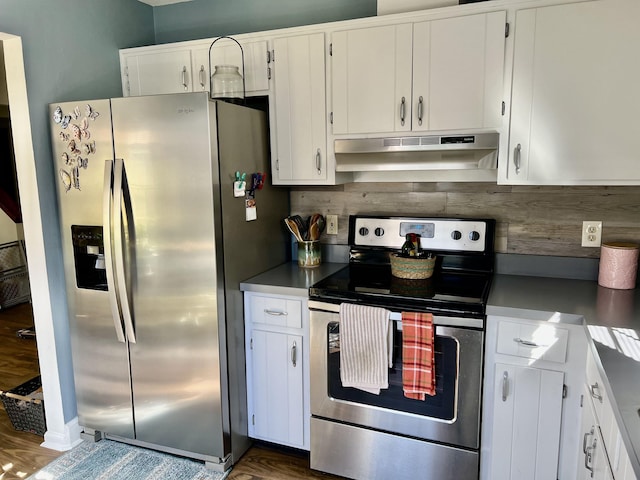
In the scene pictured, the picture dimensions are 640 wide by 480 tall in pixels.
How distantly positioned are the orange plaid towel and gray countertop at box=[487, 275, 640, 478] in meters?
0.26

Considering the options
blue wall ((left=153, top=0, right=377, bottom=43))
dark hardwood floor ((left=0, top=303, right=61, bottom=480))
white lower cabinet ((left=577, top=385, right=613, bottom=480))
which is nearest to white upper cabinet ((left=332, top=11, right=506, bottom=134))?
blue wall ((left=153, top=0, right=377, bottom=43))

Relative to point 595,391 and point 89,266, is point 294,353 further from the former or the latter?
point 595,391

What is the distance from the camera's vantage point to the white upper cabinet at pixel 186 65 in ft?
8.21

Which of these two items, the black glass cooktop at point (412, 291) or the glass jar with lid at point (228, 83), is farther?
the glass jar with lid at point (228, 83)

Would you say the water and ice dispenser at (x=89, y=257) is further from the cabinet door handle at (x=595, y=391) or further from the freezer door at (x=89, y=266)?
the cabinet door handle at (x=595, y=391)

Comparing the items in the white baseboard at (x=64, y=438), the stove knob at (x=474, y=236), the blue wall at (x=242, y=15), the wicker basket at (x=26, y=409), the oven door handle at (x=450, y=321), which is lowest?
the white baseboard at (x=64, y=438)

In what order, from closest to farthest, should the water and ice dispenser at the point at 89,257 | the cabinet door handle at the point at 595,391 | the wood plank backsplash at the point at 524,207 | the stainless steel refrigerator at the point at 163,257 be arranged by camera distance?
the cabinet door handle at the point at 595,391 < the stainless steel refrigerator at the point at 163,257 < the wood plank backsplash at the point at 524,207 < the water and ice dispenser at the point at 89,257

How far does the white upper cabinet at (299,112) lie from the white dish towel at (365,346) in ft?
2.55

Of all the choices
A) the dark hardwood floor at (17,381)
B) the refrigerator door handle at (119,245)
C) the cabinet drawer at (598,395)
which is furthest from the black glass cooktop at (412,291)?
the dark hardwood floor at (17,381)

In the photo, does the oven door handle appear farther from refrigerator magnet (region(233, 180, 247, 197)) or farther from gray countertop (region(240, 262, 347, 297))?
refrigerator magnet (region(233, 180, 247, 197))

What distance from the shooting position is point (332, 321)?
212 centimetres

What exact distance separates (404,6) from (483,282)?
1.34 meters

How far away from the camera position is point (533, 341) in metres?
1.83

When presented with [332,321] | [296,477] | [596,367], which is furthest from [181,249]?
[596,367]
